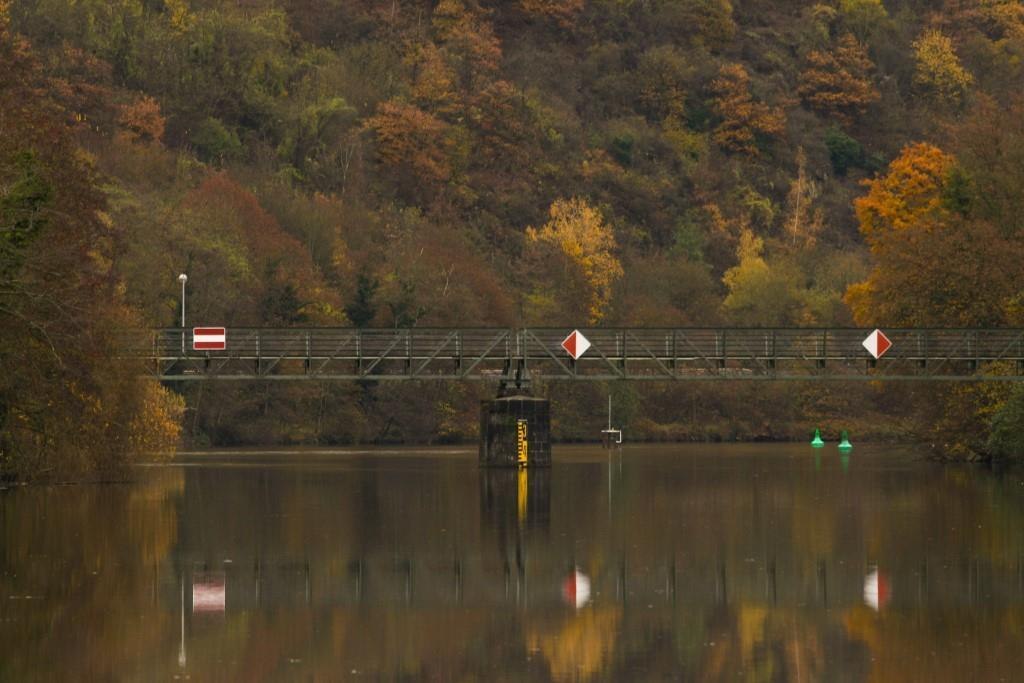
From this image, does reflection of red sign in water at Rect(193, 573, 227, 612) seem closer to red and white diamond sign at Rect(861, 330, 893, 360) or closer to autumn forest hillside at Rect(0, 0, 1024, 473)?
autumn forest hillside at Rect(0, 0, 1024, 473)

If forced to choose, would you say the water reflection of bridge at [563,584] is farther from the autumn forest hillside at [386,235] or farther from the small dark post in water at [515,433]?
the small dark post in water at [515,433]

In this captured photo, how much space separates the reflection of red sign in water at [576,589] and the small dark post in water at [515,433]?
4581 centimetres

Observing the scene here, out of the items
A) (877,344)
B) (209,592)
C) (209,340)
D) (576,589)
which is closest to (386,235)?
(209,340)

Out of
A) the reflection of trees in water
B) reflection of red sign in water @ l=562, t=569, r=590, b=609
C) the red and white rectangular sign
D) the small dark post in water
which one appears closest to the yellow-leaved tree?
the red and white rectangular sign

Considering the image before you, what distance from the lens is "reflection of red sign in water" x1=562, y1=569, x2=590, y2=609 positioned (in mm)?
32856

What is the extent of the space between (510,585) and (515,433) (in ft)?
158

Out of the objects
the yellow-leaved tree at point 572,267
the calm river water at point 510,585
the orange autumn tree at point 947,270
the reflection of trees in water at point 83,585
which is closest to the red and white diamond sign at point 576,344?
the orange autumn tree at point 947,270

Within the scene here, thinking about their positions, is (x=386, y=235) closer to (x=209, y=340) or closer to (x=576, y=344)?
(x=209, y=340)

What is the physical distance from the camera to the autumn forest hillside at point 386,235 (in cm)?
6188

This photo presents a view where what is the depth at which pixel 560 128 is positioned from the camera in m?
197

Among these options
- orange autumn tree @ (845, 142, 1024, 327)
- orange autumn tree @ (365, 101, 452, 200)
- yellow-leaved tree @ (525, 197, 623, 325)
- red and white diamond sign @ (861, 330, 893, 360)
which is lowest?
red and white diamond sign @ (861, 330, 893, 360)

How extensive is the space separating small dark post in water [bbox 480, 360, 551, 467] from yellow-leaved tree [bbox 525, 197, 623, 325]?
67.2 meters

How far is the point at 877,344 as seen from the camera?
87.4m

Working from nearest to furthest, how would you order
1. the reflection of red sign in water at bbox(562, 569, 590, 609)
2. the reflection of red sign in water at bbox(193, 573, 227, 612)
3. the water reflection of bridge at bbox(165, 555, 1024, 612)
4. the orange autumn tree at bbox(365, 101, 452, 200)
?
the reflection of red sign in water at bbox(193, 573, 227, 612)
the reflection of red sign in water at bbox(562, 569, 590, 609)
the water reflection of bridge at bbox(165, 555, 1024, 612)
the orange autumn tree at bbox(365, 101, 452, 200)
